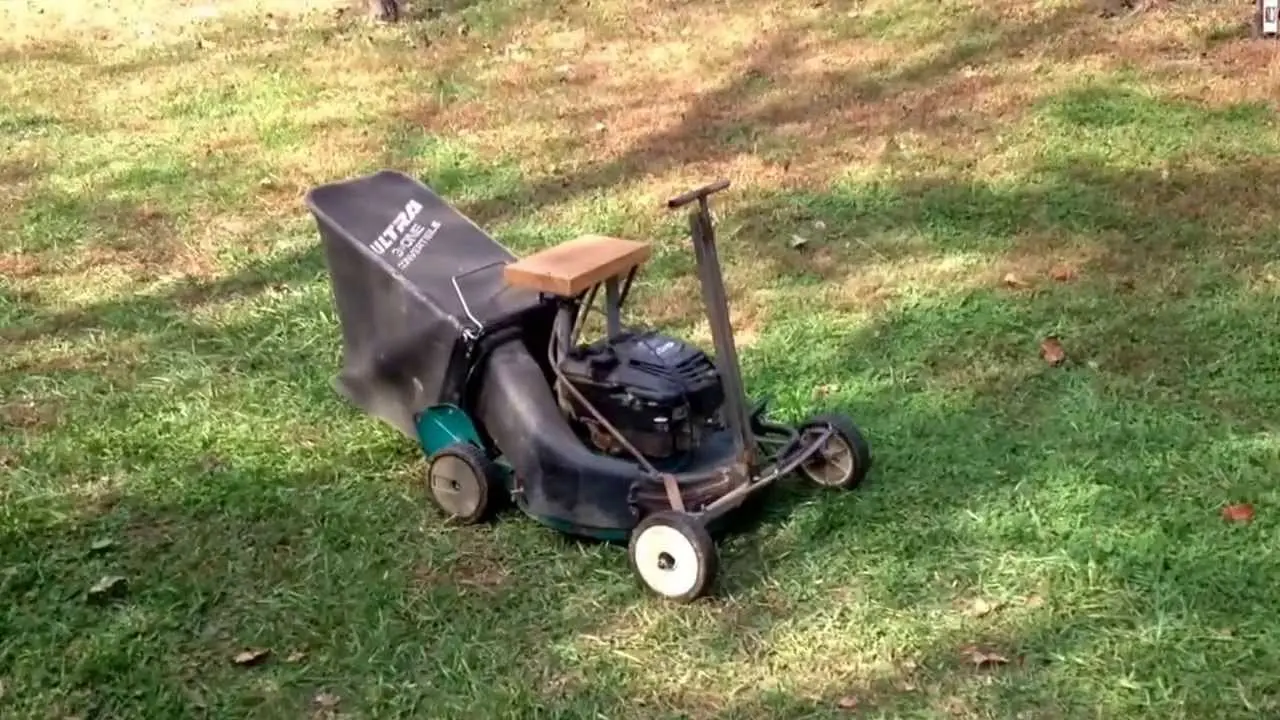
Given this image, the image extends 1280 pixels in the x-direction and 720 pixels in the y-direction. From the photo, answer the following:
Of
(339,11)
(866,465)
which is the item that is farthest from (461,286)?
(339,11)

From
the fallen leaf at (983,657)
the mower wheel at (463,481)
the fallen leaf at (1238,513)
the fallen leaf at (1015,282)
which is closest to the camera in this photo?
the fallen leaf at (983,657)

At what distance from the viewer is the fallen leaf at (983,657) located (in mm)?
3279

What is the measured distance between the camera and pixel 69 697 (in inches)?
130

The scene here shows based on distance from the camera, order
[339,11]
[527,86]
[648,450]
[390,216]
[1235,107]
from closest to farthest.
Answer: [648,450]
[390,216]
[1235,107]
[527,86]
[339,11]

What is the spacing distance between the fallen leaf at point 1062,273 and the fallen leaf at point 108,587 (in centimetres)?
351

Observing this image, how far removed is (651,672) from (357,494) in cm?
124

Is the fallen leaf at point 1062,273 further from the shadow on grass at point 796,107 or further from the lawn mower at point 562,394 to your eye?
the shadow on grass at point 796,107

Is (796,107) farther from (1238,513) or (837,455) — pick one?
(1238,513)

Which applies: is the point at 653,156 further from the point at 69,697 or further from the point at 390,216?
the point at 69,697

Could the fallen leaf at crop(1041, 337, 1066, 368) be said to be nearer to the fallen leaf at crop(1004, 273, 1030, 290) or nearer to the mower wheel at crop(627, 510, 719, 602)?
the fallen leaf at crop(1004, 273, 1030, 290)

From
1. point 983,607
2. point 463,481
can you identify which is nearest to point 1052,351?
point 983,607

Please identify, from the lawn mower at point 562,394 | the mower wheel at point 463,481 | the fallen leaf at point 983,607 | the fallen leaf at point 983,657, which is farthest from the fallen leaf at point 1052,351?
the mower wheel at point 463,481

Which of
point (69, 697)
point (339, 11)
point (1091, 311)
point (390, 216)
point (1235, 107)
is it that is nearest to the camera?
point (69, 697)

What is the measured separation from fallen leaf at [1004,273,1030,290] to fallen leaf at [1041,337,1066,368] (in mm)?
506
